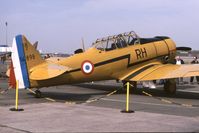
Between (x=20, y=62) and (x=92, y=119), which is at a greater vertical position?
(x=20, y=62)

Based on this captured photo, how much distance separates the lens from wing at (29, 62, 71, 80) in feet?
42.9

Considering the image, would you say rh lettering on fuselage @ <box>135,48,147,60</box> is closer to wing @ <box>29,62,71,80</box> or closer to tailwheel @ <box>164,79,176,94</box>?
tailwheel @ <box>164,79,176,94</box>

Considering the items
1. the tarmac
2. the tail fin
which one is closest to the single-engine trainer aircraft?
the tail fin

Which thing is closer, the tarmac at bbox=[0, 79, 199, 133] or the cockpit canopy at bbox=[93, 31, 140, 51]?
the tarmac at bbox=[0, 79, 199, 133]

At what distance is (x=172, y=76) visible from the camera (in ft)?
48.7

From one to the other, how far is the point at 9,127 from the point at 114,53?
8.12 metres

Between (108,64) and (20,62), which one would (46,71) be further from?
(108,64)

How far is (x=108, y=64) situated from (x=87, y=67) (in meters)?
1.11

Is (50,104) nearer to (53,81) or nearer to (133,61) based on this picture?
(53,81)

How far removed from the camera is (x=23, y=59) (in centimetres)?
1368

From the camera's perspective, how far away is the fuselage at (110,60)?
14289 mm

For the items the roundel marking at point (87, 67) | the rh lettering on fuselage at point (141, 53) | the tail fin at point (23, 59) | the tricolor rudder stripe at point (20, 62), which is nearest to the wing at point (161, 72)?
the rh lettering on fuselage at point (141, 53)

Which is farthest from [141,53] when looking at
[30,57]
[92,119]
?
[92,119]

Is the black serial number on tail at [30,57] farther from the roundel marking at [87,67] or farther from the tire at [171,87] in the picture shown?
the tire at [171,87]
